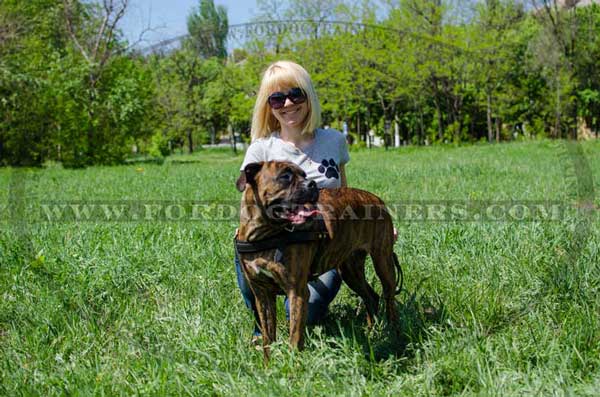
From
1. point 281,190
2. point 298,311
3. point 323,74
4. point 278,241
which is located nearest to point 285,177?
point 281,190

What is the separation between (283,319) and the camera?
3871 millimetres

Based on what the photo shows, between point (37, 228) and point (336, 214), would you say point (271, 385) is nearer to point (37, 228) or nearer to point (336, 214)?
point (336, 214)

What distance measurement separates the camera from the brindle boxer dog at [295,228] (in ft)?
9.12

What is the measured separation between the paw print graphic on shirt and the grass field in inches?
39.8

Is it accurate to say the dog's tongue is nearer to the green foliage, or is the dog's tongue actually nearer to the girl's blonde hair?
the girl's blonde hair

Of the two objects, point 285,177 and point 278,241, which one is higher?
point 285,177

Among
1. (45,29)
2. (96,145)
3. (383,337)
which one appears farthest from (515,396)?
(45,29)

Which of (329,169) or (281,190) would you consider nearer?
(281,190)

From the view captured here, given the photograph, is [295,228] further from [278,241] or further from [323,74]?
[323,74]

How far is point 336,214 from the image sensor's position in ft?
10.2

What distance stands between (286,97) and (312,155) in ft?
1.45

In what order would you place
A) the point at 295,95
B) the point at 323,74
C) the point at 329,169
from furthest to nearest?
the point at 323,74
the point at 329,169
the point at 295,95

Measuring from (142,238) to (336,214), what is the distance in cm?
330

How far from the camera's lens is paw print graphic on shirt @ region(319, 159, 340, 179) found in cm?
374
